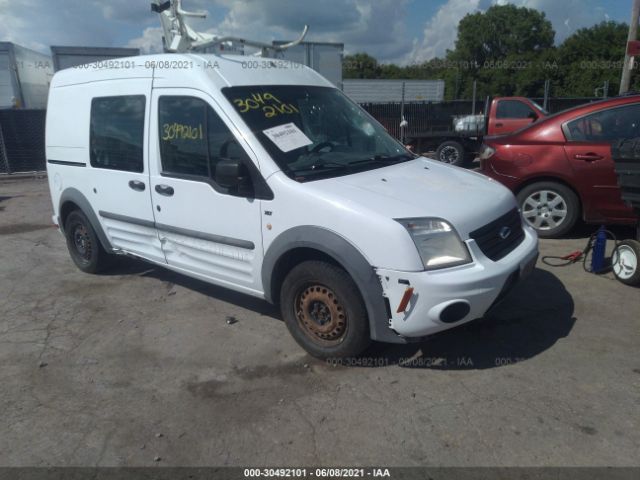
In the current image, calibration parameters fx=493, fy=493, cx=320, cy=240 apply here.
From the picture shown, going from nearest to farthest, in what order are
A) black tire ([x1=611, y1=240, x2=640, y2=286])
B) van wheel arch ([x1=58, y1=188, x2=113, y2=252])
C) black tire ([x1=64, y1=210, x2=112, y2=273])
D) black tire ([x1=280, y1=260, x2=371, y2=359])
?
black tire ([x1=280, y1=260, x2=371, y2=359]) → black tire ([x1=611, y1=240, x2=640, y2=286]) → van wheel arch ([x1=58, y1=188, x2=113, y2=252]) → black tire ([x1=64, y1=210, x2=112, y2=273])

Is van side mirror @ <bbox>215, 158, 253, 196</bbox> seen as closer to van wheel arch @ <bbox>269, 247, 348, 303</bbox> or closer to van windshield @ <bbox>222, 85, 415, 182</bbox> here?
van windshield @ <bbox>222, 85, 415, 182</bbox>

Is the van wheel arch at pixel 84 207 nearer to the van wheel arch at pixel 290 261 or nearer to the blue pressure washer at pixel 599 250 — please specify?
the van wheel arch at pixel 290 261

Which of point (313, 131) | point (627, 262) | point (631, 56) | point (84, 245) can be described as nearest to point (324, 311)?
point (313, 131)

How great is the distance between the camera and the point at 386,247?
2.91m

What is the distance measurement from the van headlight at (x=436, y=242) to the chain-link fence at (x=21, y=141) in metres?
13.4

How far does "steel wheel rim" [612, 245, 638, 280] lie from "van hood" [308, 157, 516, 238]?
1597mm

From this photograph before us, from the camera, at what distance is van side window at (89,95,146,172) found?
4293 millimetres

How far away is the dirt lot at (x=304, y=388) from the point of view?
2.65 m

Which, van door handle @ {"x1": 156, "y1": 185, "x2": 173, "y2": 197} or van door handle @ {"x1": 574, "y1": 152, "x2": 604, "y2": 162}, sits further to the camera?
van door handle @ {"x1": 574, "y1": 152, "x2": 604, "y2": 162}

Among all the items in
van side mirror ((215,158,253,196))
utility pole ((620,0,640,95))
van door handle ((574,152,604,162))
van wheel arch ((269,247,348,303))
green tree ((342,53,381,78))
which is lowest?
van wheel arch ((269,247,348,303))

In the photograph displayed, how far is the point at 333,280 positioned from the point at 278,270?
516 mm

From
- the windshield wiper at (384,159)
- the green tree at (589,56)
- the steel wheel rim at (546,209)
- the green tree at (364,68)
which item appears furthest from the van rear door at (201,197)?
the green tree at (364,68)

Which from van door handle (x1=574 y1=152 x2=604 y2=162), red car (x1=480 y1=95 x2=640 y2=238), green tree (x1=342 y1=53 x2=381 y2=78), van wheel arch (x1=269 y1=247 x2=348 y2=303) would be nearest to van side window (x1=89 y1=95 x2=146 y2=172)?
van wheel arch (x1=269 y1=247 x2=348 y2=303)

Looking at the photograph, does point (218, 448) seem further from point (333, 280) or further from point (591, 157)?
point (591, 157)
